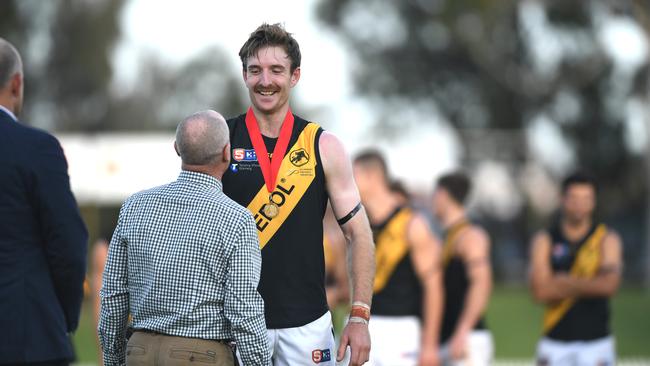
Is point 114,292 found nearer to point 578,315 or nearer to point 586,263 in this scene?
point 578,315

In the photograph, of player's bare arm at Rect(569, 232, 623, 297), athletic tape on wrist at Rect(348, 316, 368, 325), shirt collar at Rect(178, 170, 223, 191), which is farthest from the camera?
player's bare arm at Rect(569, 232, 623, 297)

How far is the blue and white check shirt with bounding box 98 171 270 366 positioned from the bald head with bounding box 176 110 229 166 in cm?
11

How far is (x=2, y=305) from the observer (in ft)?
15.7

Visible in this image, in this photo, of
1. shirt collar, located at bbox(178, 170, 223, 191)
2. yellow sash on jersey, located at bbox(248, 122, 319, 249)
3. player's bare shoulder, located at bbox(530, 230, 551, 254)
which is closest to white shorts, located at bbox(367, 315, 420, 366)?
player's bare shoulder, located at bbox(530, 230, 551, 254)

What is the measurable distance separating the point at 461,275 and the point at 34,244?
6.73m

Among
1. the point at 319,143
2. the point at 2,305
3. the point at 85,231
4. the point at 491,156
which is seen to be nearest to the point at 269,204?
the point at 319,143

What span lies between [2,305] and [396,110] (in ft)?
156

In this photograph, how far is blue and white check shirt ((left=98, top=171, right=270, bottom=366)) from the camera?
4.93 metres

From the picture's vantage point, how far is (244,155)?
18.4 ft

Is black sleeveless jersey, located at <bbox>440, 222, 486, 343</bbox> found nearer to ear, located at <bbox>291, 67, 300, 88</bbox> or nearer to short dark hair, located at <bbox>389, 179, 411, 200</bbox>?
short dark hair, located at <bbox>389, 179, 411, 200</bbox>

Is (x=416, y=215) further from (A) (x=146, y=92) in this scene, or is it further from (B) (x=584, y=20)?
(A) (x=146, y=92)

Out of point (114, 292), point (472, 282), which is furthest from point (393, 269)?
point (114, 292)

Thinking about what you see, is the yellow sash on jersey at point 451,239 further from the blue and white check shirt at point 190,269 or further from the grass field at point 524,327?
the grass field at point 524,327

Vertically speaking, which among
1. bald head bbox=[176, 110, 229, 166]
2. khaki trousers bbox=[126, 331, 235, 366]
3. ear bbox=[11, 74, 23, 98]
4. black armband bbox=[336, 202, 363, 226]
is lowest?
khaki trousers bbox=[126, 331, 235, 366]
